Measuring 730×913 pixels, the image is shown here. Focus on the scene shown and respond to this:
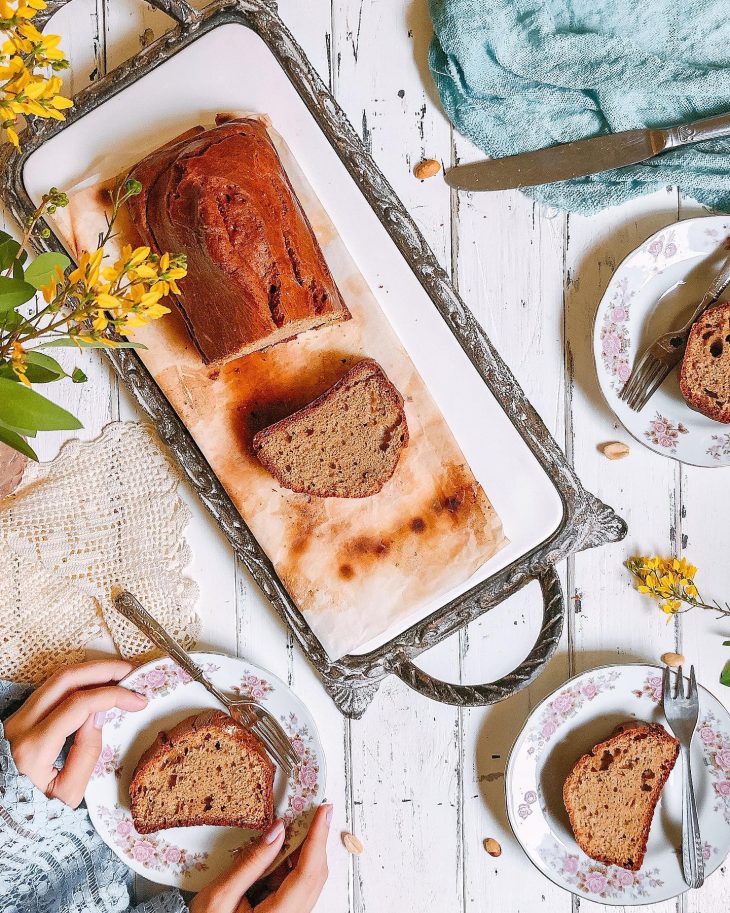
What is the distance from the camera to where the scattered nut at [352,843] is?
5.81ft

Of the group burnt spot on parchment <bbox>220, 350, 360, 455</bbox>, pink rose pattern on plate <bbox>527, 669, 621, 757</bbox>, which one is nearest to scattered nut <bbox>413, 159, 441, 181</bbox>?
burnt spot on parchment <bbox>220, 350, 360, 455</bbox>

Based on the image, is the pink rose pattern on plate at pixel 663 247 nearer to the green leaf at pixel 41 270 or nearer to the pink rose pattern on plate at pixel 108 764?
the green leaf at pixel 41 270

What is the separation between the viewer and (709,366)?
165 cm

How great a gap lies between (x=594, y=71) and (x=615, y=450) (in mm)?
816

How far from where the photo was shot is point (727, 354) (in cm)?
165

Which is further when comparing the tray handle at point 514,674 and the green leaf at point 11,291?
the tray handle at point 514,674

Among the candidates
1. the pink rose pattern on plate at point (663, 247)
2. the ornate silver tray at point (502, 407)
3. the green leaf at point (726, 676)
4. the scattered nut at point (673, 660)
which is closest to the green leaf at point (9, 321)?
the ornate silver tray at point (502, 407)

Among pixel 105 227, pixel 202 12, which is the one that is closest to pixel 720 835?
pixel 105 227

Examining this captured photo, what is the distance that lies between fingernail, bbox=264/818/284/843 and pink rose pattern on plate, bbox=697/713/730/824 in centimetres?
97

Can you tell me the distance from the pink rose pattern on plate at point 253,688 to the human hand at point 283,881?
0.29 m

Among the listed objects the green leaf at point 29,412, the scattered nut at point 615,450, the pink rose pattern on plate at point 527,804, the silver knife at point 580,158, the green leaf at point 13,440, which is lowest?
the pink rose pattern on plate at point 527,804

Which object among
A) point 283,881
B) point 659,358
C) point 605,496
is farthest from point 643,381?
point 283,881

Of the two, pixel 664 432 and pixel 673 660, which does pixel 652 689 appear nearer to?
pixel 673 660

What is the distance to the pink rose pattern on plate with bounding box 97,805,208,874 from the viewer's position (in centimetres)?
174
